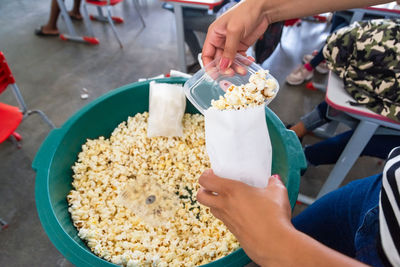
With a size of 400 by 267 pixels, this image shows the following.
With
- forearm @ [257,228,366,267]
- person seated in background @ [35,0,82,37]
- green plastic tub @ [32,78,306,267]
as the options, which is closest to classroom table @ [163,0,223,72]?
green plastic tub @ [32,78,306,267]

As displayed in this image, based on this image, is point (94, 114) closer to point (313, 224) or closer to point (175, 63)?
point (313, 224)

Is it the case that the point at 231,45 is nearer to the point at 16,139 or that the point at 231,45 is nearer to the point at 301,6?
the point at 301,6

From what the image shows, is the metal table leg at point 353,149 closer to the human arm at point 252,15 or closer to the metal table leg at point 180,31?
the human arm at point 252,15

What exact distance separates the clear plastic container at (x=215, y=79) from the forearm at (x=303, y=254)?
1.77 ft

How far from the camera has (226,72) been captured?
2.81ft

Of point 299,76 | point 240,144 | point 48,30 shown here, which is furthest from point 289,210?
point 48,30

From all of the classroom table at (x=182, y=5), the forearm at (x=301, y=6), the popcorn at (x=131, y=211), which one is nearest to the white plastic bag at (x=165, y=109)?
the popcorn at (x=131, y=211)

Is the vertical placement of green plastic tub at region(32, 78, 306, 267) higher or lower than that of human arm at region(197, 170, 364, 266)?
lower

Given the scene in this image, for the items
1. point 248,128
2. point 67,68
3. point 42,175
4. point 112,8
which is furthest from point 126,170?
point 112,8

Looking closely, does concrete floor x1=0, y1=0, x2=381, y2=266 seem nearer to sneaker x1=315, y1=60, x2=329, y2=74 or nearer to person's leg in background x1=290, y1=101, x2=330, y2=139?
sneaker x1=315, y1=60, x2=329, y2=74

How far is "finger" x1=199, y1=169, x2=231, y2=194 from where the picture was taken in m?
0.51

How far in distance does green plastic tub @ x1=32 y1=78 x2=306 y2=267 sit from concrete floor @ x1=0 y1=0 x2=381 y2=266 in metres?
0.68

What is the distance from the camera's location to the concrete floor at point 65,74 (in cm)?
148

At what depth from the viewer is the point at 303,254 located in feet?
1.29
